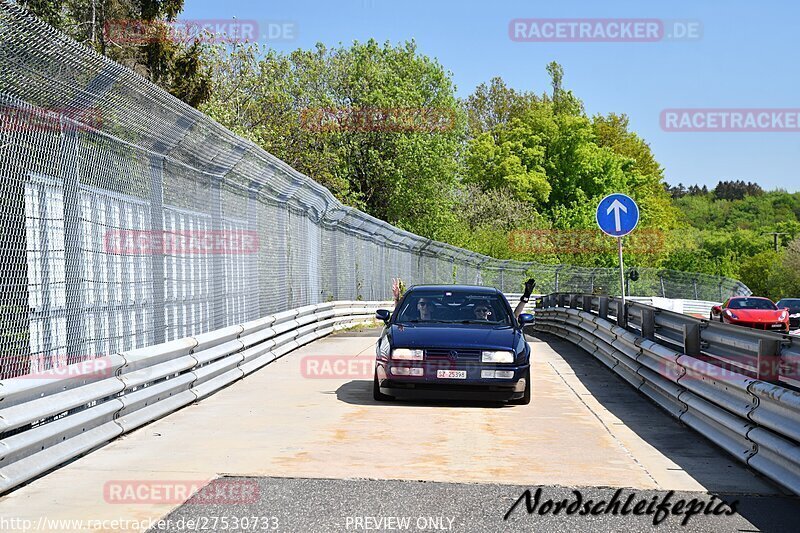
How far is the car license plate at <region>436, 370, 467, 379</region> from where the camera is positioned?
10797mm

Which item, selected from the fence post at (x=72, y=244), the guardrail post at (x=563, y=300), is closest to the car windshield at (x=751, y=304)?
the guardrail post at (x=563, y=300)

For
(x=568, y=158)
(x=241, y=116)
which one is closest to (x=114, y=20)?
(x=241, y=116)

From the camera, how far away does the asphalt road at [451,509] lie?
582cm

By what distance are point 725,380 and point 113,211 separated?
5159 millimetres

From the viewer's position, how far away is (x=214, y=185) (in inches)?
497

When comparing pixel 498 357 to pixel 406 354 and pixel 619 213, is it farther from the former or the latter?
pixel 619 213

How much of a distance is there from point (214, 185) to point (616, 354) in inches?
229

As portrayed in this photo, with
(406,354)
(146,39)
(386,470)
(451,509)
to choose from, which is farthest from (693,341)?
(146,39)

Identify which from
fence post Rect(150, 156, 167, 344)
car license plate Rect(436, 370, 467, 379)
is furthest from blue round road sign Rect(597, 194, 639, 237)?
fence post Rect(150, 156, 167, 344)

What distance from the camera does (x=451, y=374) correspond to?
35.4 feet

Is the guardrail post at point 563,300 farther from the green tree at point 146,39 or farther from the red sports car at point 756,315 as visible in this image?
the green tree at point 146,39

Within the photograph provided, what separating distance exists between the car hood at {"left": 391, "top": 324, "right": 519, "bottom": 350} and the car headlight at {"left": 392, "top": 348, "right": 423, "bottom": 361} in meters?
0.05

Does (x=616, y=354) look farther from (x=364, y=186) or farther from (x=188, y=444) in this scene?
(x=364, y=186)

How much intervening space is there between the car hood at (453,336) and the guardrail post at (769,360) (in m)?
3.64
